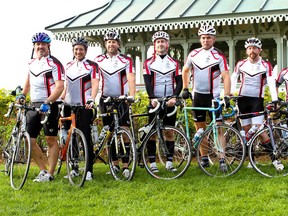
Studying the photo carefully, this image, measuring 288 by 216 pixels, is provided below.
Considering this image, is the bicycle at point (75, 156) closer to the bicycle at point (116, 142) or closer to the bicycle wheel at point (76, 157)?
the bicycle wheel at point (76, 157)

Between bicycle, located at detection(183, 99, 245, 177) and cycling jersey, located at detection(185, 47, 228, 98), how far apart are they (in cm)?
36

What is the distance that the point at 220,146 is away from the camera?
23.8 feet

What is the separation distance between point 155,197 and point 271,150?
77.9 inches

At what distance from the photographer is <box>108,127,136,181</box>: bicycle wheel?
7137 mm

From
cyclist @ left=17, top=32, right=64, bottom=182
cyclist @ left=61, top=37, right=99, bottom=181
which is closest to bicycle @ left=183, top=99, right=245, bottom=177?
cyclist @ left=61, top=37, right=99, bottom=181

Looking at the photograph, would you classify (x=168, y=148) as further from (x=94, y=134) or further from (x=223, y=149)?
(x=94, y=134)

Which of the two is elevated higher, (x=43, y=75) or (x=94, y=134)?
(x=43, y=75)

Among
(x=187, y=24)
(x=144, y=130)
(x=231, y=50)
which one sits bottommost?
(x=144, y=130)

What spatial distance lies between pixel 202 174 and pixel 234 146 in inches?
24.9

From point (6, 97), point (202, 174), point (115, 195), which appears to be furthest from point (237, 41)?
point (115, 195)

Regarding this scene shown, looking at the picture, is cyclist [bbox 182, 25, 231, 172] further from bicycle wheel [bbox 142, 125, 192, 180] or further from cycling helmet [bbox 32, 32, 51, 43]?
cycling helmet [bbox 32, 32, 51, 43]

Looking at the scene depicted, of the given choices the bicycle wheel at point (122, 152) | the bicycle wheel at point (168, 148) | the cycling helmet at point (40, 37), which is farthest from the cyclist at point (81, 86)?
the bicycle wheel at point (168, 148)

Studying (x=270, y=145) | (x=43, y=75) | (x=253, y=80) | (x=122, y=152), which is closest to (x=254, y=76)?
(x=253, y=80)

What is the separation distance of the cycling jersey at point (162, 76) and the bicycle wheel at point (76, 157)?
1.32 meters
